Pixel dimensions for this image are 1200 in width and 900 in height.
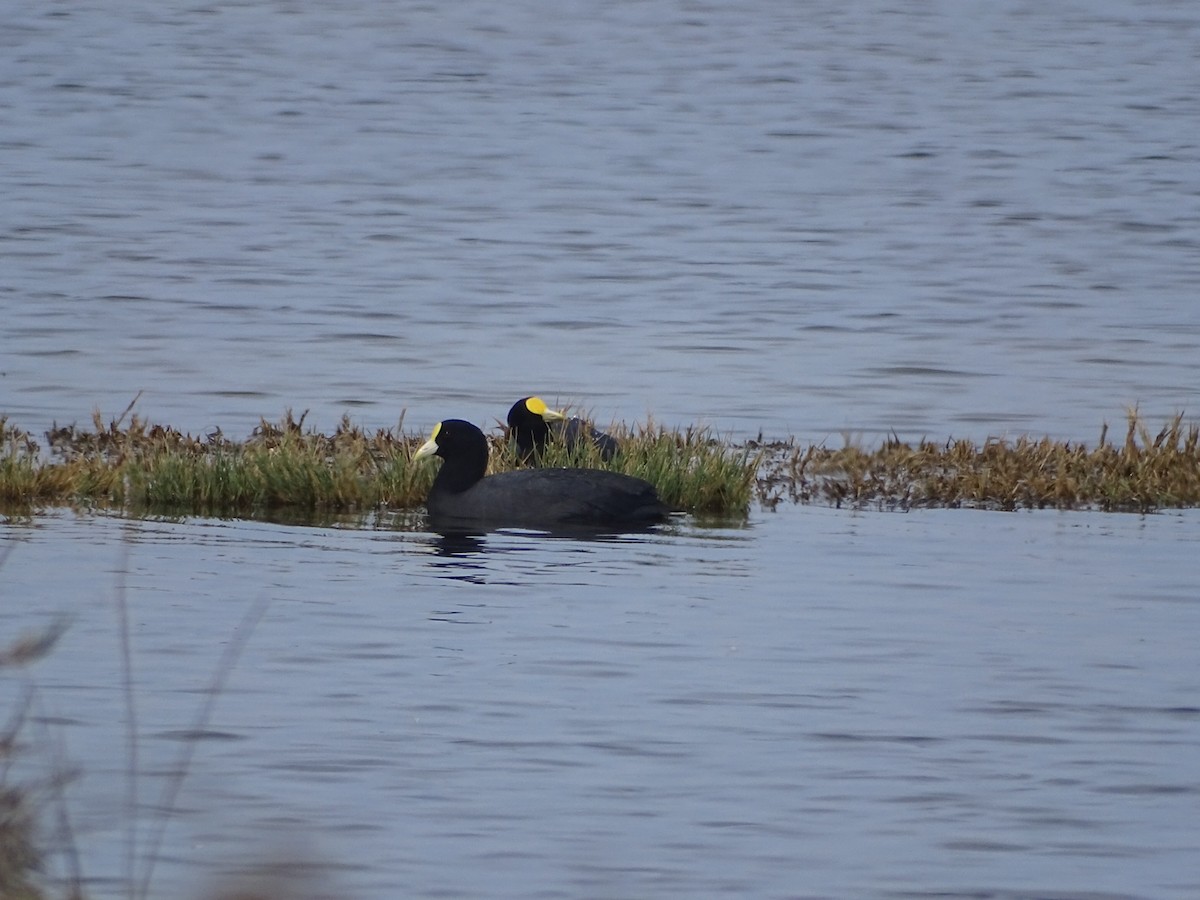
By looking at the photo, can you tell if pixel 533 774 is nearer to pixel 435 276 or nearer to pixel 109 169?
pixel 435 276

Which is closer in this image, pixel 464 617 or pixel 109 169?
pixel 464 617

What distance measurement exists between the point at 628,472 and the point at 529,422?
1173 mm

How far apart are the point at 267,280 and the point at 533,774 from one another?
23.5 m

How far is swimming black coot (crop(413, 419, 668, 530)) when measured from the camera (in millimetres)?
14875

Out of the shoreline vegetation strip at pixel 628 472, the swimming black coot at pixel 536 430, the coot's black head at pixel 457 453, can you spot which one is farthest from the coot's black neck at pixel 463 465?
the swimming black coot at pixel 536 430

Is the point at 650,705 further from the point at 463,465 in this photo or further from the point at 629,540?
the point at 463,465

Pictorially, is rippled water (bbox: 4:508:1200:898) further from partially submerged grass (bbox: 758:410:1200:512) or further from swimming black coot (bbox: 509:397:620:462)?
swimming black coot (bbox: 509:397:620:462)

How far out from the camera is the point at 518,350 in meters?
25.3

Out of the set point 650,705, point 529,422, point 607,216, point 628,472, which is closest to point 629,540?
point 628,472

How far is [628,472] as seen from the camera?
15.9 metres

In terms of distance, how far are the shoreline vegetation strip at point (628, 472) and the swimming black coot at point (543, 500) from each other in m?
0.63

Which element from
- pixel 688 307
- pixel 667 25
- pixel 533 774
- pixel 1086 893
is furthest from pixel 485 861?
pixel 667 25

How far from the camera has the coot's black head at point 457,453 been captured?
50.5 feet

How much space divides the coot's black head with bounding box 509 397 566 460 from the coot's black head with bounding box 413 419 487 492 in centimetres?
101
